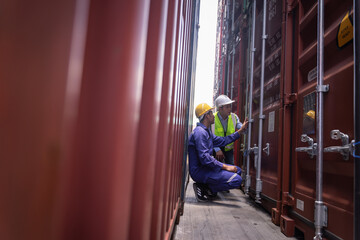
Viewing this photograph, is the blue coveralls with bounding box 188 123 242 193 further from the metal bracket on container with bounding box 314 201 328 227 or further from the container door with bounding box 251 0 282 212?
the metal bracket on container with bounding box 314 201 328 227

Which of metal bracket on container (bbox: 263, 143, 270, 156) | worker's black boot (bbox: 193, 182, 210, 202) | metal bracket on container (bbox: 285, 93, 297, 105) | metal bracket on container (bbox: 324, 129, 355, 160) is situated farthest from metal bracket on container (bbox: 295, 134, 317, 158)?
worker's black boot (bbox: 193, 182, 210, 202)

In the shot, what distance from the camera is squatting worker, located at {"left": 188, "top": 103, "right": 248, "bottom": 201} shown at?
4.49 m

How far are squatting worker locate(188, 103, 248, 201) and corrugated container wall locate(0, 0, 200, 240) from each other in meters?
3.86

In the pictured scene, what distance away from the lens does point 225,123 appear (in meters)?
5.60

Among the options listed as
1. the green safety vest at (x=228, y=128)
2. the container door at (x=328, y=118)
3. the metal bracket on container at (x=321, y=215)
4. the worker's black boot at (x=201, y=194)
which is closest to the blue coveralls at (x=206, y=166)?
the worker's black boot at (x=201, y=194)

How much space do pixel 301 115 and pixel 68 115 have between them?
2707 millimetres

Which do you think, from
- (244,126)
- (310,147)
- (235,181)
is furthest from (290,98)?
(235,181)

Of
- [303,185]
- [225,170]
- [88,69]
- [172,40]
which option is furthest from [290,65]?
[88,69]

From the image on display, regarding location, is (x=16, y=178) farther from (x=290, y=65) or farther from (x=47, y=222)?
(x=290, y=65)

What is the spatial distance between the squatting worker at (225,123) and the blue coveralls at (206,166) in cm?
73

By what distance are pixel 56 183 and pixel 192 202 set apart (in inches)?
167

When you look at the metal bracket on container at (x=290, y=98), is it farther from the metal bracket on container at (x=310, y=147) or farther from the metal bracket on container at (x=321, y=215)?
the metal bracket on container at (x=321, y=215)

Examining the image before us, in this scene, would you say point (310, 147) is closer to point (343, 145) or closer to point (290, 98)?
point (343, 145)

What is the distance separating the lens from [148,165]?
817 millimetres
